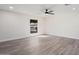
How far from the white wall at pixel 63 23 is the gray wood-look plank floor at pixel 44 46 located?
204 mm

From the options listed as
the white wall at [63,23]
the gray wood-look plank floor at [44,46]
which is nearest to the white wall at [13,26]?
the gray wood-look plank floor at [44,46]

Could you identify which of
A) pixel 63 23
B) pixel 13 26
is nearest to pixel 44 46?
pixel 63 23

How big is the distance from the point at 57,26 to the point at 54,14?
46cm

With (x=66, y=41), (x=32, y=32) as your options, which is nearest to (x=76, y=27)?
(x=66, y=41)

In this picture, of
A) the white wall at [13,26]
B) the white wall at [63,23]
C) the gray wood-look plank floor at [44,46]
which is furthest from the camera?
the white wall at [13,26]

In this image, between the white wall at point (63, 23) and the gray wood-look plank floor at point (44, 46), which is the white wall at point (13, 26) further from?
the white wall at point (63, 23)

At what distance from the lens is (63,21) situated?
10.3 feet

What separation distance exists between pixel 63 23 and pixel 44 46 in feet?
3.29

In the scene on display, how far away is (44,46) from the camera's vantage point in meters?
3.45

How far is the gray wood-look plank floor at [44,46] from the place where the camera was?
2.99m

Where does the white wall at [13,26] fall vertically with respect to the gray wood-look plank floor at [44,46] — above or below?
above

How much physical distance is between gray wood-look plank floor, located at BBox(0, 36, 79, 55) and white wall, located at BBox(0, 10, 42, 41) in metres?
0.22

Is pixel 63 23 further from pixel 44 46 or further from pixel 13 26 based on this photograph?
pixel 13 26

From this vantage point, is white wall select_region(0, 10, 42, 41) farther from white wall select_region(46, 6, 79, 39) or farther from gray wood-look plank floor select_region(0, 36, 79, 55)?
white wall select_region(46, 6, 79, 39)
